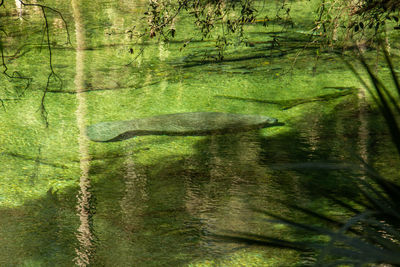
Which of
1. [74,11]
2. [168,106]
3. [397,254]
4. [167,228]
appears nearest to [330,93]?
[168,106]

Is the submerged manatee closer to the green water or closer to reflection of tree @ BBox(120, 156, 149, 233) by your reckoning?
the green water

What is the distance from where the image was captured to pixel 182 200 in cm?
233

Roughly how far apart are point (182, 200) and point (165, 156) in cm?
53

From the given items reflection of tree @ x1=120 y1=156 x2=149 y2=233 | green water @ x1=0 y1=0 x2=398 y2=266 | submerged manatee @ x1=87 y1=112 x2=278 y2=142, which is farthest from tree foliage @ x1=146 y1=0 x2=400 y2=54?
reflection of tree @ x1=120 y1=156 x2=149 y2=233

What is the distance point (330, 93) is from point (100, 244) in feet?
7.77

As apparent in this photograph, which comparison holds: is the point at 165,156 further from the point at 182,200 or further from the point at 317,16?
the point at 317,16

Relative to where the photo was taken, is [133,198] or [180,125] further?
[180,125]

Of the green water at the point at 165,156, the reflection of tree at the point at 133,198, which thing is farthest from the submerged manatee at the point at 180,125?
the reflection of tree at the point at 133,198

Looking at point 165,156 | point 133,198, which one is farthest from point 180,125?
point 133,198

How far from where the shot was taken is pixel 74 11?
6.99 m

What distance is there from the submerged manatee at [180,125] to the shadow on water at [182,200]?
0.12 metres

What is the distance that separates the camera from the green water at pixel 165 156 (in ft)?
6.51

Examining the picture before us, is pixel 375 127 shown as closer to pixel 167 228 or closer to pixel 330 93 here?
pixel 330 93

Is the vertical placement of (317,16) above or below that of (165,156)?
above
